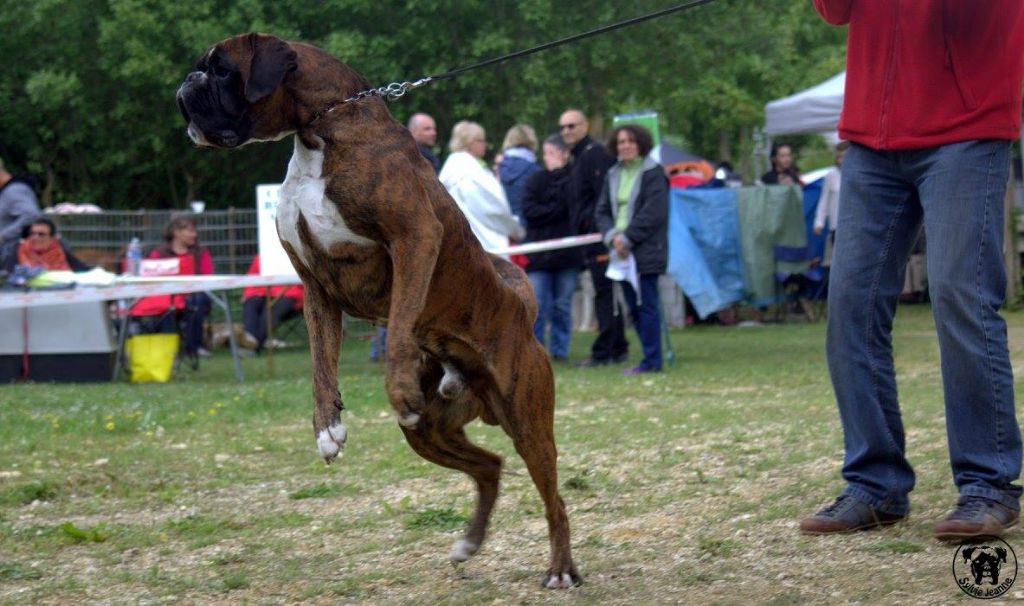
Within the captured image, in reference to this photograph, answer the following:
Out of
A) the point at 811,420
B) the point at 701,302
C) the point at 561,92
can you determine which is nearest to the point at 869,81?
the point at 811,420

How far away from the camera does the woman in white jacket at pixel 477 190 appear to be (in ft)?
38.8

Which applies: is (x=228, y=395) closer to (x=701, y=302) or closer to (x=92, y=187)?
(x=701, y=302)

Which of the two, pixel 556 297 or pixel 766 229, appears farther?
pixel 766 229

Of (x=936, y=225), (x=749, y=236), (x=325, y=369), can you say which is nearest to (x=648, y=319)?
(x=749, y=236)

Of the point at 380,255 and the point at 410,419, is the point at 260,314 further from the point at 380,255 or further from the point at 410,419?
the point at 410,419

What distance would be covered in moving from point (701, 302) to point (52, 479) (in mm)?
10365

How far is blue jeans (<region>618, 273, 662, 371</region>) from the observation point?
11734mm

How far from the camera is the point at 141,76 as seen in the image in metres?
19.1

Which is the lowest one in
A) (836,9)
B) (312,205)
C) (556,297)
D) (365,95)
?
(556,297)

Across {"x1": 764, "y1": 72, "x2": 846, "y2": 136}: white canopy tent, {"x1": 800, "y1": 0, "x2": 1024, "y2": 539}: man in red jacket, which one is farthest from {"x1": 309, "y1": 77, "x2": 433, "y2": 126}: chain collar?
{"x1": 764, "y1": 72, "x2": 846, "y2": 136}: white canopy tent

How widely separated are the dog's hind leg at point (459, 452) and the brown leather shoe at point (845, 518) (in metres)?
1.20

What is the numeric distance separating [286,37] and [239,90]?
14.1 meters

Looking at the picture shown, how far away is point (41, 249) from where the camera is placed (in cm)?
1310

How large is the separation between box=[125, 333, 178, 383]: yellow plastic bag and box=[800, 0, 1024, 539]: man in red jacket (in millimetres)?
8942
